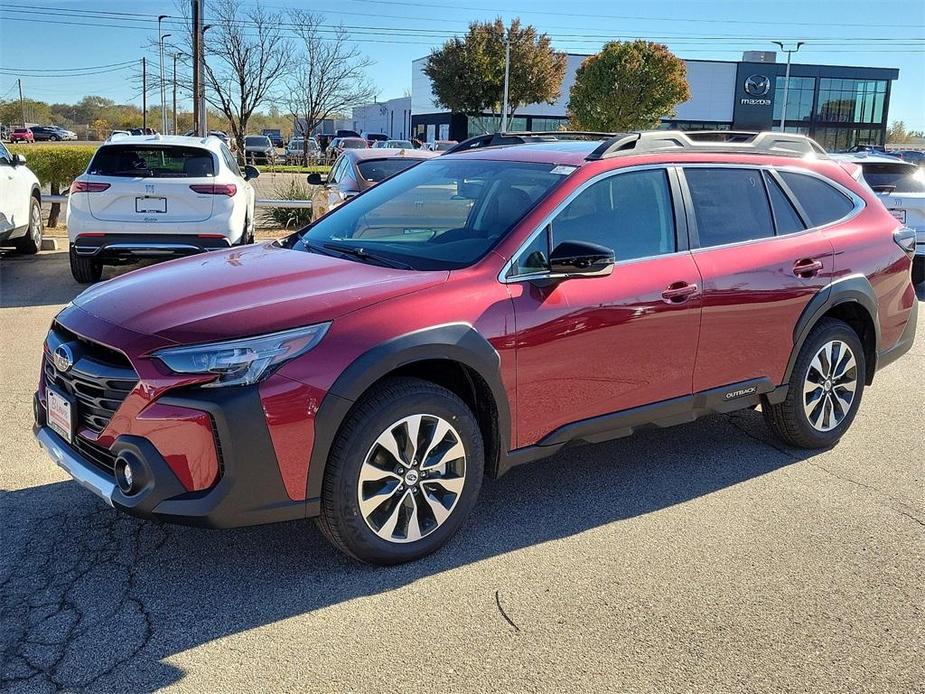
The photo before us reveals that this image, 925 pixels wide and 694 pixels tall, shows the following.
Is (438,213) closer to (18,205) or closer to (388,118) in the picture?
(18,205)

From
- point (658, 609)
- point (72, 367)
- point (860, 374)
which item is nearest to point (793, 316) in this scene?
point (860, 374)

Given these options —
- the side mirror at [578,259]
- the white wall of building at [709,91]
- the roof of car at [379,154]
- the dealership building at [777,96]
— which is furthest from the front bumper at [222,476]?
the white wall of building at [709,91]

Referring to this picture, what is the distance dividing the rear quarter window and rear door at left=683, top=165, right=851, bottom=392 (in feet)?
0.24

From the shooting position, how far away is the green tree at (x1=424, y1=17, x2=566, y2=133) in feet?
165

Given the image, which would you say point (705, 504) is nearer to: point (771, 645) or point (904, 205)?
point (771, 645)

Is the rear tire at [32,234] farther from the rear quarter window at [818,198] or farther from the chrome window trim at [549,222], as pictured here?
the rear quarter window at [818,198]

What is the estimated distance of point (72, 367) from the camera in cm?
345

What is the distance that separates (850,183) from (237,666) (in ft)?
15.0

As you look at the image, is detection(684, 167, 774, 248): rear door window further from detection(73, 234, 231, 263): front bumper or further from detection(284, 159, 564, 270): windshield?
detection(73, 234, 231, 263): front bumper

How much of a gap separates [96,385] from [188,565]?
85 centimetres

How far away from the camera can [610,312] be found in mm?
4051

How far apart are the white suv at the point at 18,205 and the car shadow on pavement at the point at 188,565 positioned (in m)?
7.14

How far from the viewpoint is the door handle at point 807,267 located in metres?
4.85

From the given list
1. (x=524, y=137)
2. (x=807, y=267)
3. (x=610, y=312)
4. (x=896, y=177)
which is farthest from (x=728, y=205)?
(x=896, y=177)
